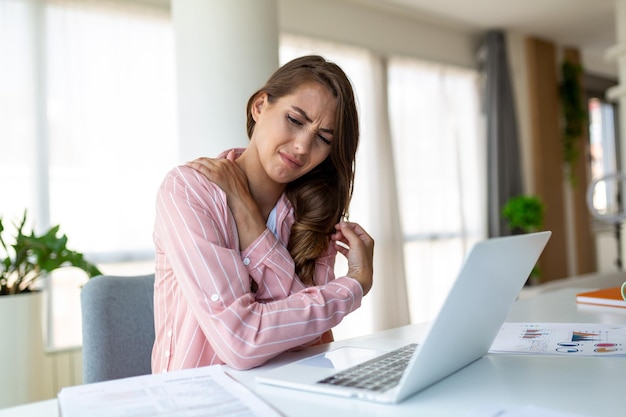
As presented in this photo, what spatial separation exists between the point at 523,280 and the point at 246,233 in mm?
520

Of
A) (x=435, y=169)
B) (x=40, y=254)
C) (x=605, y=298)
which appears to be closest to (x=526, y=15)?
(x=435, y=169)

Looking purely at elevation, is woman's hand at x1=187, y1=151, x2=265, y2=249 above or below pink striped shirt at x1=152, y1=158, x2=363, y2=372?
above

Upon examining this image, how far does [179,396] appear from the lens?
0.71 metres

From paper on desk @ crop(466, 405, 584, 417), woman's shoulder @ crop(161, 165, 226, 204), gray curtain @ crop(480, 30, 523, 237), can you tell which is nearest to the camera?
paper on desk @ crop(466, 405, 584, 417)

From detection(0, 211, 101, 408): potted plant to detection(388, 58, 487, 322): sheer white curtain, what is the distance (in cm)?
310

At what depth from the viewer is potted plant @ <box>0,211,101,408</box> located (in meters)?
2.07

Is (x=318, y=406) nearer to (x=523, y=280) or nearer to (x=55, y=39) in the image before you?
(x=523, y=280)

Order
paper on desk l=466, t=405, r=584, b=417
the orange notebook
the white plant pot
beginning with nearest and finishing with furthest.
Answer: paper on desk l=466, t=405, r=584, b=417 → the orange notebook → the white plant pot

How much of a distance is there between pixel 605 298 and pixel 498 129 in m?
4.20

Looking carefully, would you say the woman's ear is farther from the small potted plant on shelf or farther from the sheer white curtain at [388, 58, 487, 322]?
the sheer white curtain at [388, 58, 487, 322]

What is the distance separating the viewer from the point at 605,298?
1338 millimetres

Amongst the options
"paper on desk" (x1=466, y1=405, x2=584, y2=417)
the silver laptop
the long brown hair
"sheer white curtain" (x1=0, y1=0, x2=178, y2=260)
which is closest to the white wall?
"sheer white curtain" (x1=0, y1=0, x2=178, y2=260)

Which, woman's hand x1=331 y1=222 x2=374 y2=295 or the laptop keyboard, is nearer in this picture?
the laptop keyboard

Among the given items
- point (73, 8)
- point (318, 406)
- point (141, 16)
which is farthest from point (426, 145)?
point (318, 406)
